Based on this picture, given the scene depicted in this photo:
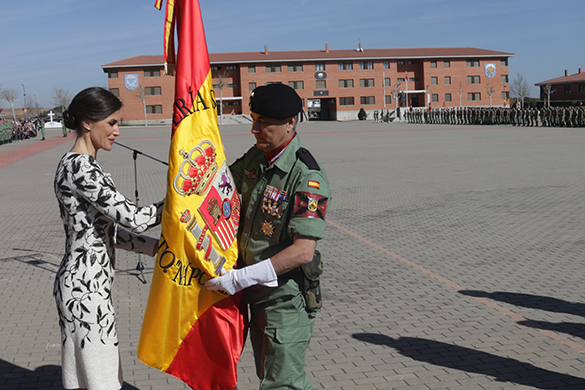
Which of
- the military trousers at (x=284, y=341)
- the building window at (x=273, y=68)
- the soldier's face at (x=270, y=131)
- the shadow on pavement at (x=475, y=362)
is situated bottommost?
the shadow on pavement at (x=475, y=362)

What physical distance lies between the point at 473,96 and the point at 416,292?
85479 millimetres

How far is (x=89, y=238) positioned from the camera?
8.50 feet

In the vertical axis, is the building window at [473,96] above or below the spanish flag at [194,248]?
above

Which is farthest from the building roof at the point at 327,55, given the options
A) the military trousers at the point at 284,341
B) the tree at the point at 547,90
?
the military trousers at the point at 284,341

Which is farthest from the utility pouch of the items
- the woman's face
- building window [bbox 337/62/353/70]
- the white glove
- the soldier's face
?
building window [bbox 337/62/353/70]

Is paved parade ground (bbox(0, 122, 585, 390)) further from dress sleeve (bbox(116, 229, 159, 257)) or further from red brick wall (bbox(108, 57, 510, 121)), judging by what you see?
red brick wall (bbox(108, 57, 510, 121))

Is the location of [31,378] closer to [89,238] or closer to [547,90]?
[89,238]

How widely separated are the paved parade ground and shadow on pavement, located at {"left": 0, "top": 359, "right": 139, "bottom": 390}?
0.01 m

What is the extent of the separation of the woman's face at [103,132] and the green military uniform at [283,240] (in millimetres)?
699

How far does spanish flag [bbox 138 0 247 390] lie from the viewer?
2.57m

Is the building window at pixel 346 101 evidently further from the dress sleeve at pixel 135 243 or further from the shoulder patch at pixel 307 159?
the shoulder patch at pixel 307 159

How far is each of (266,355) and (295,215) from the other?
2.12 feet

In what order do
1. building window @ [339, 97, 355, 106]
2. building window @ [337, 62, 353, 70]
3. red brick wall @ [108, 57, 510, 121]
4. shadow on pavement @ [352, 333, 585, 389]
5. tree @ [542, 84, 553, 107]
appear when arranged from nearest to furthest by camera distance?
shadow on pavement @ [352, 333, 585, 389] < red brick wall @ [108, 57, 510, 121] < building window @ [339, 97, 355, 106] < building window @ [337, 62, 353, 70] < tree @ [542, 84, 553, 107]

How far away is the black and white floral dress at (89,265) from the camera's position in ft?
8.31
